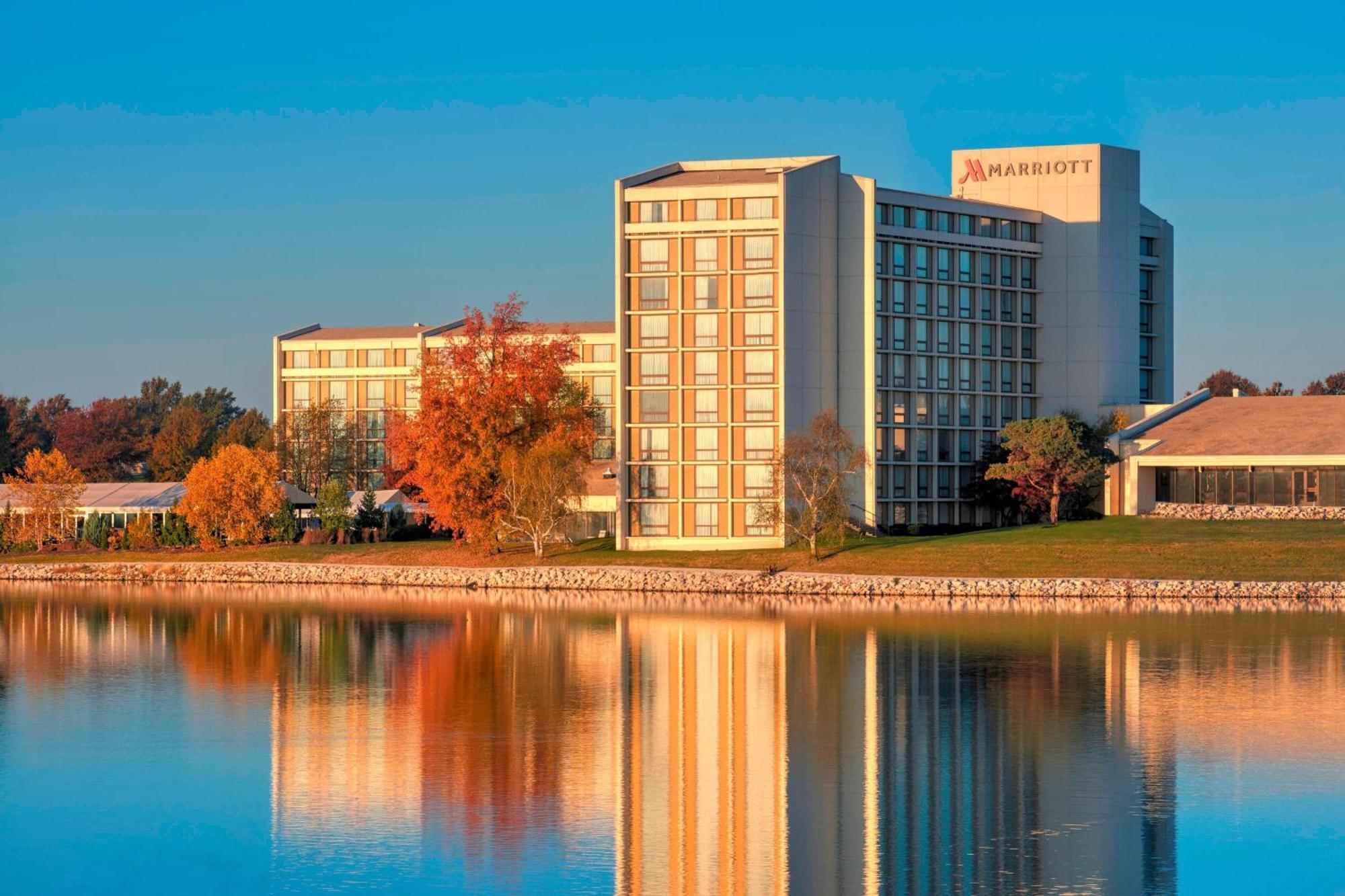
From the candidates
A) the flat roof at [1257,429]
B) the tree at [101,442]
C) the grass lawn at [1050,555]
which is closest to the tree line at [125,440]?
the tree at [101,442]

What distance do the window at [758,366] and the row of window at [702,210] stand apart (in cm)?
669


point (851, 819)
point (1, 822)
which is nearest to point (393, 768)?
point (1, 822)

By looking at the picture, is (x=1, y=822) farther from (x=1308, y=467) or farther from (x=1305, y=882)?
(x=1308, y=467)

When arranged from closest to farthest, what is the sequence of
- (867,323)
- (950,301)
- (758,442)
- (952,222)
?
(758,442), (867,323), (952,222), (950,301)

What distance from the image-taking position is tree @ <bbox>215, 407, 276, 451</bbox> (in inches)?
4759

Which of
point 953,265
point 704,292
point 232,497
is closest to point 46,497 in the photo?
point 232,497

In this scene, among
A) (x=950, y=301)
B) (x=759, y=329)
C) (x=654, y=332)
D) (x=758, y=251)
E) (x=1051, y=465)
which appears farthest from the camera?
(x=950, y=301)

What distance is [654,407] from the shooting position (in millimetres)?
83250

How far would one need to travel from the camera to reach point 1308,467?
8162cm

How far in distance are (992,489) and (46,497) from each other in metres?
54.4

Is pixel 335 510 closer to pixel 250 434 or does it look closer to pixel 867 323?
pixel 867 323

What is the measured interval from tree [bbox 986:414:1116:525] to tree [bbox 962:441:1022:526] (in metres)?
3.49

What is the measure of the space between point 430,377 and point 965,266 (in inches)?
1219

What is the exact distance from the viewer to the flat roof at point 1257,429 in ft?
273
